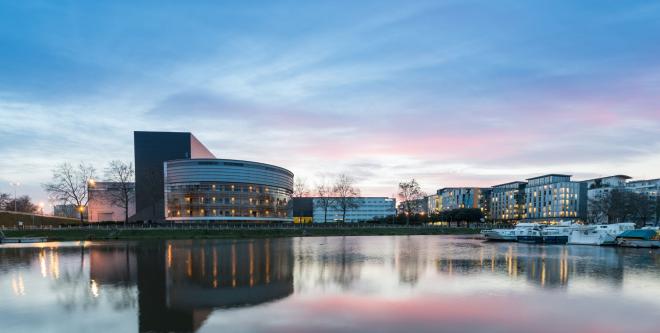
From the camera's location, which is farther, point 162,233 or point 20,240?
point 162,233

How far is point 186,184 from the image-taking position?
115m

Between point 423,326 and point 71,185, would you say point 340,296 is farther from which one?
point 71,185

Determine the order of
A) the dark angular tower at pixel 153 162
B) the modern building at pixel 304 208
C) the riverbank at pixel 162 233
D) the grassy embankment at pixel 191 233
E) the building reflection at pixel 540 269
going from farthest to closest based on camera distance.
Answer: the modern building at pixel 304 208 < the dark angular tower at pixel 153 162 < the grassy embankment at pixel 191 233 < the riverbank at pixel 162 233 < the building reflection at pixel 540 269

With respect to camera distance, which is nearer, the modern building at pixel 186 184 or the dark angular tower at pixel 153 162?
the dark angular tower at pixel 153 162

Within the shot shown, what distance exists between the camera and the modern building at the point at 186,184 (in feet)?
377

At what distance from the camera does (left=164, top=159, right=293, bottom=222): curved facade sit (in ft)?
378

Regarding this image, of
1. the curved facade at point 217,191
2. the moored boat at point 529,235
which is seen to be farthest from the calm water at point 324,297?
the curved facade at point 217,191

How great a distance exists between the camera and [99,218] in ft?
390

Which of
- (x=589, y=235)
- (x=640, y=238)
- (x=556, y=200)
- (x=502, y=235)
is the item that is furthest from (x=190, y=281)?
(x=556, y=200)

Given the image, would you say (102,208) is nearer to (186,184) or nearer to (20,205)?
(186,184)

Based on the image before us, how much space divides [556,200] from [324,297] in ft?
620

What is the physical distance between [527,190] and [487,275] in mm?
189776

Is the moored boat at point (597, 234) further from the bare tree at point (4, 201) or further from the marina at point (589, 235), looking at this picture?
the bare tree at point (4, 201)

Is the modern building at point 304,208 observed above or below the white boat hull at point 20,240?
below
